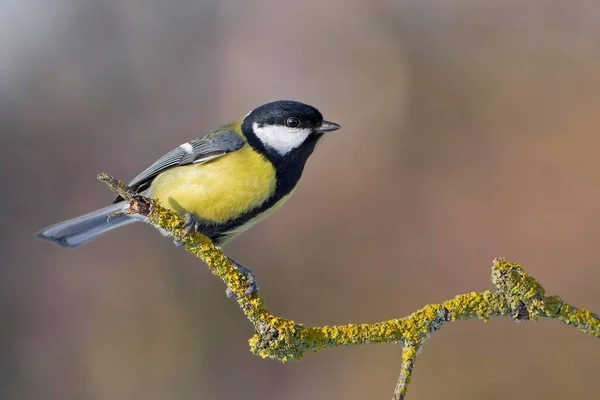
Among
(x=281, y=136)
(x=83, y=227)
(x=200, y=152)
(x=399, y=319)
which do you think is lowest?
(x=399, y=319)

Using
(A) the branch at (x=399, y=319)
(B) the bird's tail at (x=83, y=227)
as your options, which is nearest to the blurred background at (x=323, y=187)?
(B) the bird's tail at (x=83, y=227)

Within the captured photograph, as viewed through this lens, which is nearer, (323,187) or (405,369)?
(405,369)

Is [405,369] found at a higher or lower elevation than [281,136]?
lower

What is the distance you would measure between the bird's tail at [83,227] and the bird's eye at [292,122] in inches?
25.3

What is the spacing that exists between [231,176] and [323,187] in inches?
61.8

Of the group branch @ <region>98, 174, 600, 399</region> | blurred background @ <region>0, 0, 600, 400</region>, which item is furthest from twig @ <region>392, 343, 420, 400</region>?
blurred background @ <region>0, 0, 600, 400</region>

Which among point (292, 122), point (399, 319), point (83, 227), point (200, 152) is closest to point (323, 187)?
point (292, 122)

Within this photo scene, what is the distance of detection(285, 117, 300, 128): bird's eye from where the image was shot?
2.25m

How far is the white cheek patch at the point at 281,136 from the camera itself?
2.20 m

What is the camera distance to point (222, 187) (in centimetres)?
204

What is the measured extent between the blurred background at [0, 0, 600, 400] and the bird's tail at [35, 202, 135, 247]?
967 millimetres

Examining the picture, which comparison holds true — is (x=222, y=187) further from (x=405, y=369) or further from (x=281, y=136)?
(x=405, y=369)

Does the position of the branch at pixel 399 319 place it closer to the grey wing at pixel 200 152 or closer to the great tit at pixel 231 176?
the great tit at pixel 231 176

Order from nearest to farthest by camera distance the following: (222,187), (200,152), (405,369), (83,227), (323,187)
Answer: (405,369) < (222,187) < (200,152) < (83,227) < (323,187)
